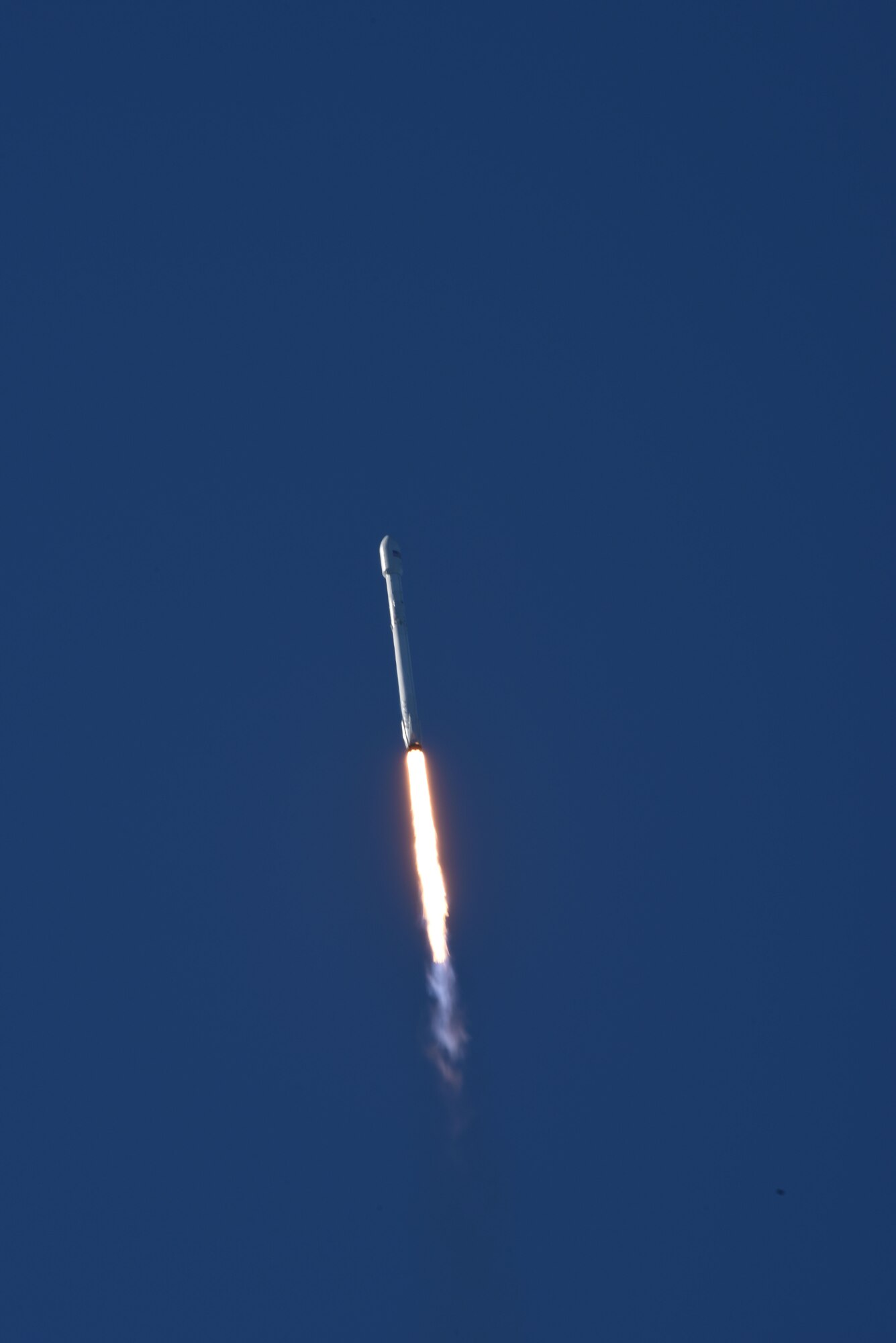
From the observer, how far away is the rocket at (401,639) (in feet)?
148

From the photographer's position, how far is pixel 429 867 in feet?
164

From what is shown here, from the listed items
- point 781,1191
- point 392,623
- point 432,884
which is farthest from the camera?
point 781,1191

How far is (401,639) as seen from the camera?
150ft

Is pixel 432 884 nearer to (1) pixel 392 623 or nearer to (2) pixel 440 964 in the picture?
(2) pixel 440 964

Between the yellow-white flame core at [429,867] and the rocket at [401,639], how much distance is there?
172 cm

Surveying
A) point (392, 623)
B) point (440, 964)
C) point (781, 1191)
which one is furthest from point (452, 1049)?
point (392, 623)

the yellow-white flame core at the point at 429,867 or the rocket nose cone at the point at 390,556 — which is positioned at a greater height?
the rocket nose cone at the point at 390,556

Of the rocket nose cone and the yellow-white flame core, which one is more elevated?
the rocket nose cone

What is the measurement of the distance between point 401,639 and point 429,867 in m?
7.15

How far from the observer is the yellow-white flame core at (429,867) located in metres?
47.8

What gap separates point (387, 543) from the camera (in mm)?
46281

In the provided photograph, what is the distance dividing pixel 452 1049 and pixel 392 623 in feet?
44.6

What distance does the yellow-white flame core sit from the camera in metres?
47.8

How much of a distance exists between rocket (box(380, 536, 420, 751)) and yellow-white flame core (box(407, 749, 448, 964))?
1.72 metres
